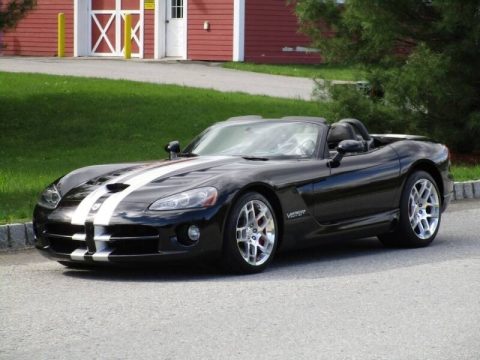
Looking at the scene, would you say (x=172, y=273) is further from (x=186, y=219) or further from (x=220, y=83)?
(x=220, y=83)

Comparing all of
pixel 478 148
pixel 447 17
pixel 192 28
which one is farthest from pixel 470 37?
pixel 192 28

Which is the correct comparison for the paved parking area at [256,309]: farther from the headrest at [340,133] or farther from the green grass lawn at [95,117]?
the green grass lawn at [95,117]

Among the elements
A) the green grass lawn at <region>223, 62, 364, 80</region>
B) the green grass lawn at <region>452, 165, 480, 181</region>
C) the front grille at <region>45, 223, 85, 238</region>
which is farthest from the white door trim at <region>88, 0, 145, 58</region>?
the front grille at <region>45, 223, 85, 238</region>

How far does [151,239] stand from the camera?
9.27 m

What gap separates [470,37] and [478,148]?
1832 mm

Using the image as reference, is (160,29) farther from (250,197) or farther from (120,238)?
(120,238)

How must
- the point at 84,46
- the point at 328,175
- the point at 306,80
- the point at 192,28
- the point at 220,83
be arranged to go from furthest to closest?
the point at 84,46 < the point at 192,28 < the point at 306,80 < the point at 220,83 < the point at 328,175

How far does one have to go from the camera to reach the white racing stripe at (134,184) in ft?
30.6

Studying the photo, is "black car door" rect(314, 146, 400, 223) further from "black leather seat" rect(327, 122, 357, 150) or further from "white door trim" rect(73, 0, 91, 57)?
"white door trim" rect(73, 0, 91, 57)

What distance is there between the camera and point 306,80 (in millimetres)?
31109

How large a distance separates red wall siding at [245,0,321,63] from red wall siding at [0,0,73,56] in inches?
270

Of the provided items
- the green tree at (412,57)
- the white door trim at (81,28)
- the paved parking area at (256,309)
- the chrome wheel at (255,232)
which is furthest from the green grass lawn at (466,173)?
the white door trim at (81,28)

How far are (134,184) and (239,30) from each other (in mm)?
27255

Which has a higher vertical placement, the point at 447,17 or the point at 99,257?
the point at 447,17
